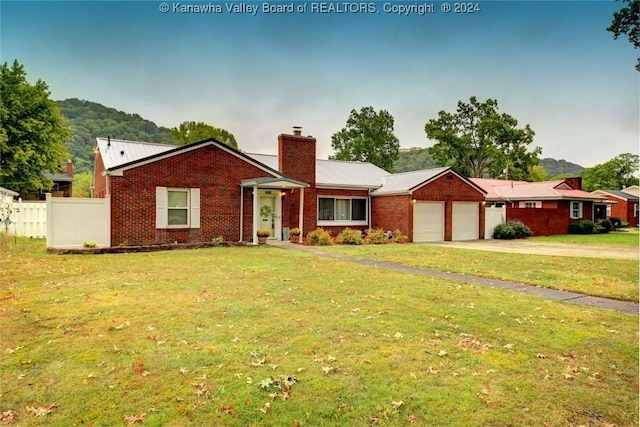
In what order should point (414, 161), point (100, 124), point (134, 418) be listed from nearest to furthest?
point (134, 418) → point (100, 124) → point (414, 161)

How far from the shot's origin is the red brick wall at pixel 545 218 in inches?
1074

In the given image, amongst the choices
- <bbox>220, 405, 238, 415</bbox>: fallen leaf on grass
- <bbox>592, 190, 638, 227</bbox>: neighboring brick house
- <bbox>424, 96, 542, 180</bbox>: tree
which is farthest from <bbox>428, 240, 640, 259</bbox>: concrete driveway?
<bbox>424, 96, 542, 180</bbox>: tree

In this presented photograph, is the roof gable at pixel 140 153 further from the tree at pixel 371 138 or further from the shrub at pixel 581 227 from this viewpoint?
the tree at pixel 371 138

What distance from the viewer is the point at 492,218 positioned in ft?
84.3

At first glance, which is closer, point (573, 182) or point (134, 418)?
point (134, 418)

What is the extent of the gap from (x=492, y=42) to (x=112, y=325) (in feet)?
50.8

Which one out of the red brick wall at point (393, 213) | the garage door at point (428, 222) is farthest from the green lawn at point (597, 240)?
the red brick wall at point (393, 213)

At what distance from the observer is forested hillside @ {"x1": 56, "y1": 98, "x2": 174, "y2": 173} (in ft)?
141

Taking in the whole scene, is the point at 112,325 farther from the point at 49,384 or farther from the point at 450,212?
the point at 450,212

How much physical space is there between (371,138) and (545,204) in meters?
24.1

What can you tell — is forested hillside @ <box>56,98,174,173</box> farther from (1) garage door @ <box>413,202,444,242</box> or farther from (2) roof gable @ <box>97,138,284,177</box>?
(1) garage door @ <box>413,202,444,242</box>

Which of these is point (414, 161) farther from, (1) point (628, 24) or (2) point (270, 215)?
(1) point (628, 24)

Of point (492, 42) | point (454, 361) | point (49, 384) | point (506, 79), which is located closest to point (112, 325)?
point (49, 384)

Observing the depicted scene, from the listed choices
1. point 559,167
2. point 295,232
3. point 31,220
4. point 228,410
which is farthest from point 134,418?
point 559,167
